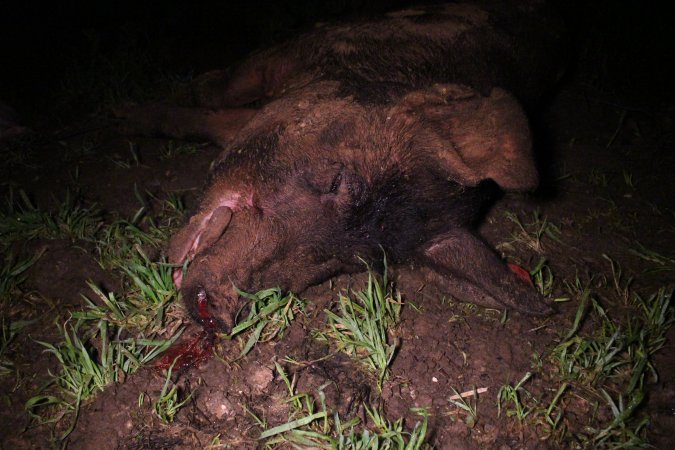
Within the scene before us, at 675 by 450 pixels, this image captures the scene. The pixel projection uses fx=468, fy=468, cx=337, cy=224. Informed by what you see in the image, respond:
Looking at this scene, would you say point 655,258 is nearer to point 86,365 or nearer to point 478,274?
point 478,274

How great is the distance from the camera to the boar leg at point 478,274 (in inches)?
101

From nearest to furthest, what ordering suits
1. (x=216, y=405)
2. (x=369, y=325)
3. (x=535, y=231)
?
(x=216, y=405) < (x=369, y=325) < (x=535, y=231)

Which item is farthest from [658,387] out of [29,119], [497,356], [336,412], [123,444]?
[29,119]

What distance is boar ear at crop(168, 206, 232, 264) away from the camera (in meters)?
2.25

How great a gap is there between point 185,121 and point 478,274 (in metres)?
2.29

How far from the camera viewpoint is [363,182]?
7.50 ft

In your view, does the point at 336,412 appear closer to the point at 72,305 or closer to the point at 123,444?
the point at 123,444

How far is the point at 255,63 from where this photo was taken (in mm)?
3516

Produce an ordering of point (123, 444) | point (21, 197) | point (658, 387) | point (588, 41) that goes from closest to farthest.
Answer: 1. point (123, 444)
2. point (658, 387)
3. point (21, 197)
4. point (588, 41)

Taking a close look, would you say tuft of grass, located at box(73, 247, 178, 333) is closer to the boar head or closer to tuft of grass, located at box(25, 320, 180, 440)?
tuft of grass, located at box(25, 320, 180, 440)

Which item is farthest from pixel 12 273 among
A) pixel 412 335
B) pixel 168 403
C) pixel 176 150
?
pixel 412 335

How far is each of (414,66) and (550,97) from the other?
2.73 metres

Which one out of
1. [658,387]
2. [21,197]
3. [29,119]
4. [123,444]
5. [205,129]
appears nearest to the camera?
[123,444]

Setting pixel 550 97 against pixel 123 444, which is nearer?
pixel 123 444
